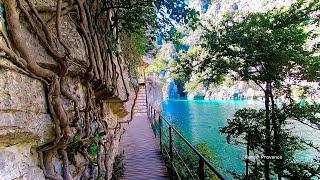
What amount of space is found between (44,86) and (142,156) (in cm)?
391

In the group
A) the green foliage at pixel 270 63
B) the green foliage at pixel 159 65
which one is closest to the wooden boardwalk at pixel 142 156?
the green foliage at pixel 270 63

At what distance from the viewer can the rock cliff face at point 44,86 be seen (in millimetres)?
1045

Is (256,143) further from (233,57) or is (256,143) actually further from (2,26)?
(2,26)

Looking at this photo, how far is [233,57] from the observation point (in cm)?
554

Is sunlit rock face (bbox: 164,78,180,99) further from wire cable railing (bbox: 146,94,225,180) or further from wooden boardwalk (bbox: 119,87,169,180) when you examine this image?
wire cable railing (bbox: 146,94,225,180)

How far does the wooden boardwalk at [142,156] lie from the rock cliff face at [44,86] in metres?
2.22

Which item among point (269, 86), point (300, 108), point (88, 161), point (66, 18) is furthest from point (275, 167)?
point (66, 18)

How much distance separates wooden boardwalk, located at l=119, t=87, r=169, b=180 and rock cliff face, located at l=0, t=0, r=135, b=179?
7.27ft

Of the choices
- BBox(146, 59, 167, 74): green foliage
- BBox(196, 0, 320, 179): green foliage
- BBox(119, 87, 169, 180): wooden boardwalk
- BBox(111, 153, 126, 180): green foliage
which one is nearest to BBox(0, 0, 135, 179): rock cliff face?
BBox(111, 153, 126, 180): green foliage

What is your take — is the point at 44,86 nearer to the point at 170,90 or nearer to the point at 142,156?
the point at 142,156

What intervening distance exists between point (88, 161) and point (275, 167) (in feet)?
14.3

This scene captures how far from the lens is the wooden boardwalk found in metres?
3.98

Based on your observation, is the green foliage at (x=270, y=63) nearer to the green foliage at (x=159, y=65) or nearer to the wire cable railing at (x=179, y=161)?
the wire cable railing at (x=179, y=161)

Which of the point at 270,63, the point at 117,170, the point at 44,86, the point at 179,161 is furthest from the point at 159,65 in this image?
the point at 44,86
